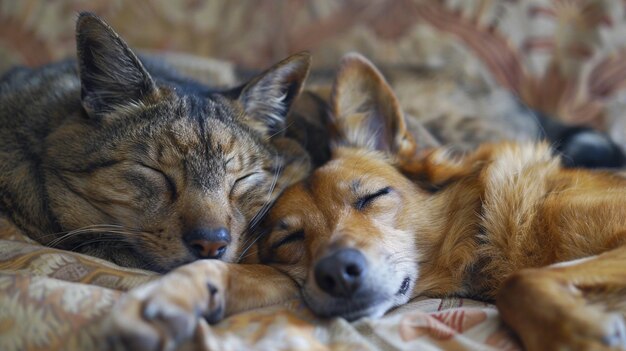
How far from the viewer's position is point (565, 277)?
63.2 inches

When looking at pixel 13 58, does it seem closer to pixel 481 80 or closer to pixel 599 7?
pixel 481 80

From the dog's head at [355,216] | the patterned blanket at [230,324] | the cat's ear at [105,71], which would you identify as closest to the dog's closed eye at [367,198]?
the dog's head at [355,216]

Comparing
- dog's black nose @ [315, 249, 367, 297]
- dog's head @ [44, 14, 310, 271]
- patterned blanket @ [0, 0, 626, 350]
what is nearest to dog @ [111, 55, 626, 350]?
dog's black nose @ [315, 249, 367, 297]

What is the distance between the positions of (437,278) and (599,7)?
2034 millimetres

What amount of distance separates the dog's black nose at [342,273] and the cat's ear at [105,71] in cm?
96

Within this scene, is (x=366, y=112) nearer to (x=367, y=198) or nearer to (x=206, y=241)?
(x=367, y=198)

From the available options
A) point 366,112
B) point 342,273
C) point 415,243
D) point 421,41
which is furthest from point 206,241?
point 421,41

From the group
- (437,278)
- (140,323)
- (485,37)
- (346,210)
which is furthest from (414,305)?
(485,37)

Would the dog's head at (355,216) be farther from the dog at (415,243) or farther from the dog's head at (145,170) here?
the dog's head at (145,170)

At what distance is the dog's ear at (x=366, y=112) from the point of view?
238 cm

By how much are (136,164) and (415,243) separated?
101cm

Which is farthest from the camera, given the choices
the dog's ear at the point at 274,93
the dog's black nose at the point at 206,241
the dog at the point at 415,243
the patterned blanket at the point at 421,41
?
the patterned blanket at the point at 421,41

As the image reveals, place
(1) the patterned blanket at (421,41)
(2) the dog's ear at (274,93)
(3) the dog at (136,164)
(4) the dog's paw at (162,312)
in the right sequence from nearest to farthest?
(4) the dog's paw at (162,312), (3) the dog at (136,164), (2) the dog's ear at (274,93), (1) the patterned blanket at (421,41)

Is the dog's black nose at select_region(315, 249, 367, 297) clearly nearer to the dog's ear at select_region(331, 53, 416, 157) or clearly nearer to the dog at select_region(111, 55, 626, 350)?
the dog at select_region(111, 55, 626, 350)
